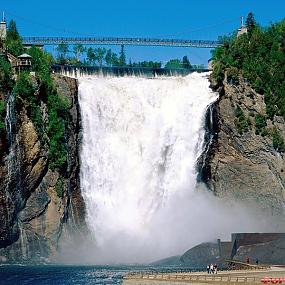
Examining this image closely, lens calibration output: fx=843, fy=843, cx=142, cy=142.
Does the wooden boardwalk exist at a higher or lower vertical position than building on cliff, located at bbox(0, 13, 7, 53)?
lower

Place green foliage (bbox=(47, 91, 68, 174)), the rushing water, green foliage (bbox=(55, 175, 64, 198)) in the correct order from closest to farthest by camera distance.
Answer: the rushing water < green foliage (bbox=(55, 175, 64, 198)) < green foliage (bbox=(47, 91, 68, 174))

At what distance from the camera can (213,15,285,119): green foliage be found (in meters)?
84.8

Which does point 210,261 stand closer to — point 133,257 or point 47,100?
point 133,257

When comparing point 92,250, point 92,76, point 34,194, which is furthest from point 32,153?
point 92,76

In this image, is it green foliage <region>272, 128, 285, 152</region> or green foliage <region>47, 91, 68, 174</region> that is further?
green foliage <region>272, 128, 285, 152</region>

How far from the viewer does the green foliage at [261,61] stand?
84812 millimetres

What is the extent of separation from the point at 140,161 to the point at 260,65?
1574 centimetres

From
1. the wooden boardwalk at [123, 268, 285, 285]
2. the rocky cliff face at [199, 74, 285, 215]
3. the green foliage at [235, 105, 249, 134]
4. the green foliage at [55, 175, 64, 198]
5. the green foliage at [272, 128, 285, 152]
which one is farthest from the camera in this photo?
the green foliage at [235, 105, 249, 134]

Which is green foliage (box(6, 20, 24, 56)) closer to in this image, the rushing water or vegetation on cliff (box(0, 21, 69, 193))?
vegetation on cliff (box(0, 21, 69, 193))

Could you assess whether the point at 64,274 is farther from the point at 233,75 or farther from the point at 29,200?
the point at 233,75

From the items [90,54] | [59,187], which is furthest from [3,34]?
[90,54]

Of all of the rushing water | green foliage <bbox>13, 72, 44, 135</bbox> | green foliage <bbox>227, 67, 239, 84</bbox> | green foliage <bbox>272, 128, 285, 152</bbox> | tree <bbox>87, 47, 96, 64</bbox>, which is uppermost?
tree <bbox>87, 47, 96, 64</bbox>

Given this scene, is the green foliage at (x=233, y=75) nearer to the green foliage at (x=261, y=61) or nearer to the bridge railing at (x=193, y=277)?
the green foliage at (x=261, y=61)

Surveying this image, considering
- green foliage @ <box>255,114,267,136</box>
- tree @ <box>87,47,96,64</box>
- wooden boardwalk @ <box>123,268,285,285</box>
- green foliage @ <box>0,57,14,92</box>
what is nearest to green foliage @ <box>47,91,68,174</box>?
green foliage @ <box>0,57,14,92</box>
